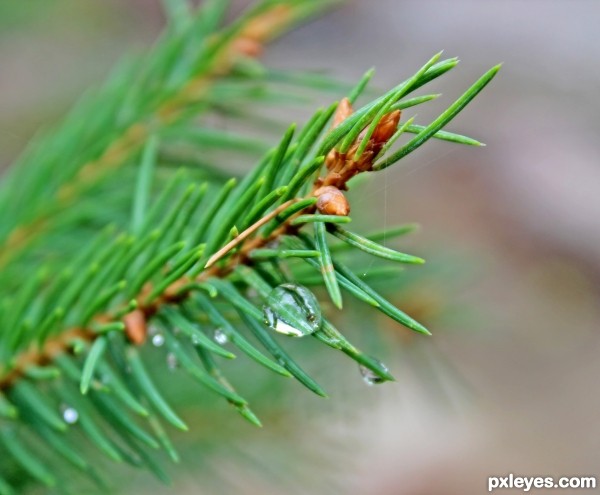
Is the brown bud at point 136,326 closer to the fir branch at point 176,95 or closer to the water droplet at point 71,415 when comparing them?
the water droplet at point 71,415

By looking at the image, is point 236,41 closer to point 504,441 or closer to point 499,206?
point 504,441

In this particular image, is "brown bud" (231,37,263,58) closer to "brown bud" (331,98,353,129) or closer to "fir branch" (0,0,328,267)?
"fir branch" (0,0,328,267)

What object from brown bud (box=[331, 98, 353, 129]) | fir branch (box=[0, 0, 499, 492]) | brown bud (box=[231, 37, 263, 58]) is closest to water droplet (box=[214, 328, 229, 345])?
fir branch (box=[0, 0, 499, 492])

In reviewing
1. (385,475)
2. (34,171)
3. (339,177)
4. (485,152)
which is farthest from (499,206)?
(339,177)

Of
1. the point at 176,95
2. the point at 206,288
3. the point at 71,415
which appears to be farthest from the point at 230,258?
the point at 176,95

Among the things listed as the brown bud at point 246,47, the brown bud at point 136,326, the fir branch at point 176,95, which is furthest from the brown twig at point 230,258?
the brown bud at point 246,47
